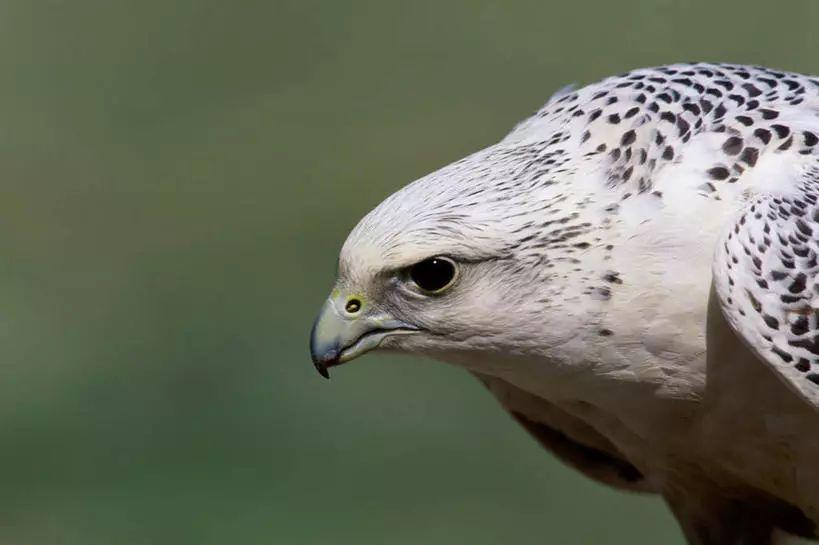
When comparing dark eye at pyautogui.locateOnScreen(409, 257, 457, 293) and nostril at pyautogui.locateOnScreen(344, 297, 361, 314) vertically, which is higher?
dark eye at pyautogui.locateOnScreen(409, 257, 457, 293)

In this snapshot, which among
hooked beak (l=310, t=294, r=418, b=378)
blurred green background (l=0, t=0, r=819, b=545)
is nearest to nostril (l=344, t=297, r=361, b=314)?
hooked beak (l=310, t=294, r=418, b=378)

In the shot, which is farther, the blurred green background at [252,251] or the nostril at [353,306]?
the blurred green background at [252,251]

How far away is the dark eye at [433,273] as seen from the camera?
181 inches

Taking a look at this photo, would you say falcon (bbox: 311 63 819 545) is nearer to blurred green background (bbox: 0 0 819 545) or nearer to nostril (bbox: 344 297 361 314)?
nostril (bbox: 344 297 361 314)

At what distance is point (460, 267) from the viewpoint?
4.62 meters

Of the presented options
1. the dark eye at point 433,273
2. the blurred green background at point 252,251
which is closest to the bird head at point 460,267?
the dark eye at point 433,273

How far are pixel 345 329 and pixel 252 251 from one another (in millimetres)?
7371

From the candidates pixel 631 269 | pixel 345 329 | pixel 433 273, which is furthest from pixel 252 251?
pixel 631 269

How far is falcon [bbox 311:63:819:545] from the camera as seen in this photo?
4438 mm

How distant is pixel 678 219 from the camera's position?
15.1 feet

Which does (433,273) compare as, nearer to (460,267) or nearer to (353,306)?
(460,267)

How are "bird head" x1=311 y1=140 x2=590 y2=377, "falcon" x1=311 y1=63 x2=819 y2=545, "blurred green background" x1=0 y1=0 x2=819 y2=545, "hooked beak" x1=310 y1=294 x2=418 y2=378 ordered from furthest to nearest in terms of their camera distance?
"blurred green background" x1=0 y1=0 x2=819 y2=545, "hooked beak" x1=310 y1=294 x2=418 y2=378, "bird head" x1=311 y1=140 x2=590 y2=377, "falcon" x1=311 y1=63 x2=819 y2=545

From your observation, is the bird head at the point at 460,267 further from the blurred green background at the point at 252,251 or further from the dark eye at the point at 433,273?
the blurred green background at the point at 252,251

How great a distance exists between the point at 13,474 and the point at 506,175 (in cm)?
588
